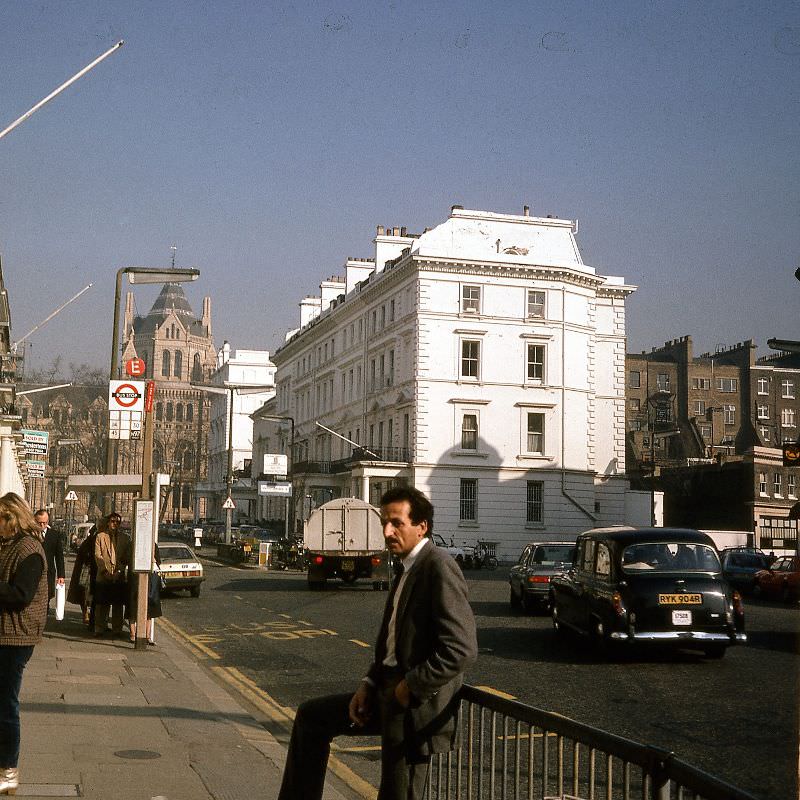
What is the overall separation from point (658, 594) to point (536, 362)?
4768cm

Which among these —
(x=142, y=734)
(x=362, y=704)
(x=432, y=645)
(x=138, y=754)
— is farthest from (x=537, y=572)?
(x=432, y=645)

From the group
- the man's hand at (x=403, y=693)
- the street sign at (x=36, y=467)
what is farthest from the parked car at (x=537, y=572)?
the man's hand at (x=403, y=693)

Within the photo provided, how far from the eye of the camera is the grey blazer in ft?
15.8

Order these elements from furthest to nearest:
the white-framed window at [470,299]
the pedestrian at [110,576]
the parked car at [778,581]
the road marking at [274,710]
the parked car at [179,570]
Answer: the white-framed window at [470,299] → the parked car at [778,581] → the parked car at [179,570] → the pedestrian at [110,576] → the road marking at [274,710]

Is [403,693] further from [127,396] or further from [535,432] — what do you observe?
[535,432]

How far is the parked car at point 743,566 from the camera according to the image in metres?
37.4

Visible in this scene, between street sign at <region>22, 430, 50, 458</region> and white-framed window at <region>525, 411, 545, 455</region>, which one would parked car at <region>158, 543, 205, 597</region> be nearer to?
street sign at <region>22, 430, 50, 458</region>

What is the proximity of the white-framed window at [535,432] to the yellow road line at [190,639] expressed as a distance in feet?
132

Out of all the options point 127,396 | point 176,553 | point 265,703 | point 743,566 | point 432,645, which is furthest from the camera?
point 743,566

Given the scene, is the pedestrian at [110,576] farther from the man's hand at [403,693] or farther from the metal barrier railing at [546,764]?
the man's hand at [403,693]

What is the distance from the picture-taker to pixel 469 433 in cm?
6212

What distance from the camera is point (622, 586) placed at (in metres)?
15.9

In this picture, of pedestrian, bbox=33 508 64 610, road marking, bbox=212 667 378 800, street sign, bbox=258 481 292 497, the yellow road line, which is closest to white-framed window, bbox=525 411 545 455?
street sign, bbox=258 481 292 497

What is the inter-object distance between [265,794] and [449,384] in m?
54.5
